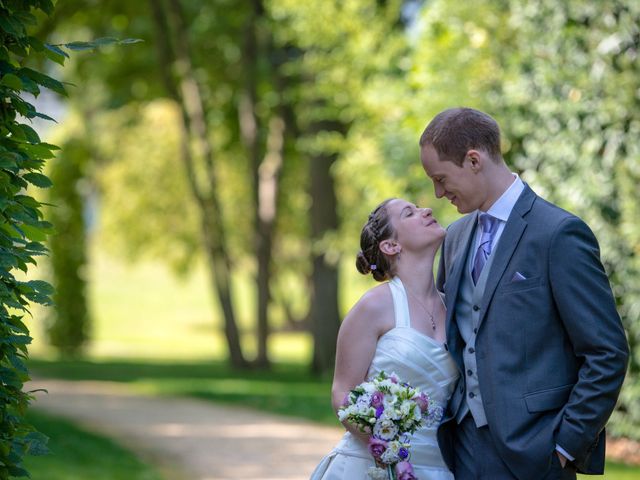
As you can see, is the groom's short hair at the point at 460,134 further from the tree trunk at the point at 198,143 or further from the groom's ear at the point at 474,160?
the tree trunk at the point at 198,143

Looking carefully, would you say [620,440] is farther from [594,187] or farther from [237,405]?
[237,405]

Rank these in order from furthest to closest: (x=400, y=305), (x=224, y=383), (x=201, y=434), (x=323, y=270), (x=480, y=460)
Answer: (x=323, y=270), (x=224, y=383), (x=201, y=434), (x=400, y=305), (x=480, y=460)

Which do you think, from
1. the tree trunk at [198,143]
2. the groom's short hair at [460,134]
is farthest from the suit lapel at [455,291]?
the tree trunk at [198,143]

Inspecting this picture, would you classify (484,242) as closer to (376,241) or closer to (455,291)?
(455,291)

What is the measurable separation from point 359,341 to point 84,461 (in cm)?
717

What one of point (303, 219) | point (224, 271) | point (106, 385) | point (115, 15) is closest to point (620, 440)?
point (106, 385)

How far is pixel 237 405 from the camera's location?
16.0m

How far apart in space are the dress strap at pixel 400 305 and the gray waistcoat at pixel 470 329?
7.4 inches

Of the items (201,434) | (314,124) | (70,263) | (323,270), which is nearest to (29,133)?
(201,434)

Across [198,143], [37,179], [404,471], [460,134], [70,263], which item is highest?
[198,143]

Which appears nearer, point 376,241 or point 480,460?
point 480,460

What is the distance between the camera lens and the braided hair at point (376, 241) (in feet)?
13.3

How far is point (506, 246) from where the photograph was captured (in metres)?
3.69

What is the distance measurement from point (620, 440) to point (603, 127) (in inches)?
128
